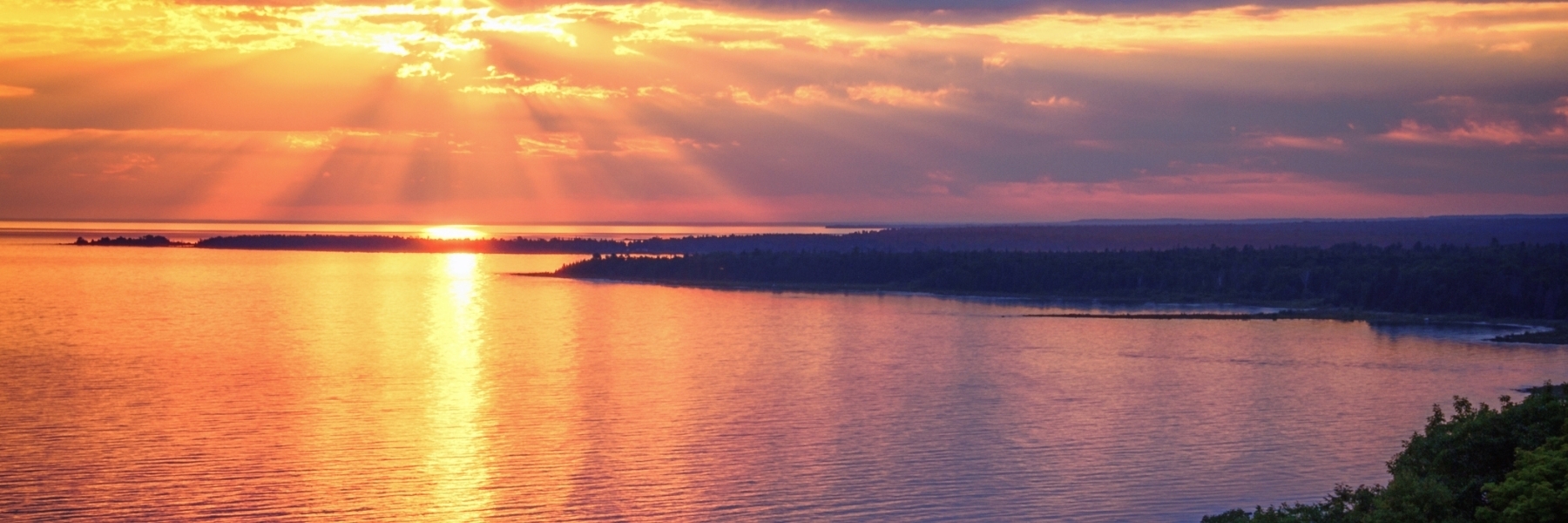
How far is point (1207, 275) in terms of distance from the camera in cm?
10481

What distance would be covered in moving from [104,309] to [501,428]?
5092cm

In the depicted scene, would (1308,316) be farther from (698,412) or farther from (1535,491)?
(1535,491)

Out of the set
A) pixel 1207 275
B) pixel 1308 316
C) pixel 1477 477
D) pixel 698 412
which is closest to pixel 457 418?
pixel 698 412

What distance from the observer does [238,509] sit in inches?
1009

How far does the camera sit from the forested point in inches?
639

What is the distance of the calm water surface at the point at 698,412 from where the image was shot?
27438 millimetres

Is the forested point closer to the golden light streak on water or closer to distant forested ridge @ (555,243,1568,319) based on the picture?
the golden light streak on water

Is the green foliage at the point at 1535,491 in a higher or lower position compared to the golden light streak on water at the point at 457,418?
higher

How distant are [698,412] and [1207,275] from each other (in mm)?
74818

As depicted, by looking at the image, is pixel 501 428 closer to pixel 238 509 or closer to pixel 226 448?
pixel 226 448

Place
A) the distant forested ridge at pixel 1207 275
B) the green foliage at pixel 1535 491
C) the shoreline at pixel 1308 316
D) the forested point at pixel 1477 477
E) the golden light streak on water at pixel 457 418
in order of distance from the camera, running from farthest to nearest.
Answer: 1. the distant forested ridge at pixel 1207 275
2. the shoreline at pixel 1308 316
3. the golden light streak on water at pixel 457 418
4. the forested point at pixel 1477 477
5. the green foliage at pixel 1535 491

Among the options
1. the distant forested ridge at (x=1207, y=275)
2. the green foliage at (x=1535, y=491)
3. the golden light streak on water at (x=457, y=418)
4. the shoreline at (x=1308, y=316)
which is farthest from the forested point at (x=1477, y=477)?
the distant forested ridge at (x=1207, y=275)

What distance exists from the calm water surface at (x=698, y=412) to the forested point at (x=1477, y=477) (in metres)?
6.61

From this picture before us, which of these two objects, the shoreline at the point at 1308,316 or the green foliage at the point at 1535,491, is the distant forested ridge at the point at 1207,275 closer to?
the shoreline at the point at 1308,316
